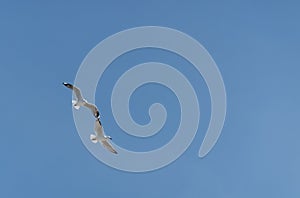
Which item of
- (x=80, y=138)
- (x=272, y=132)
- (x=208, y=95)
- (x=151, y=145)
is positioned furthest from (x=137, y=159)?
(x=272, y=132)

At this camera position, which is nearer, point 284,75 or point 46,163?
point 46,163

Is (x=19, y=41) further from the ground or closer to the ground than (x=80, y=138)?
further from the ground

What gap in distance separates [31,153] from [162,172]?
852mm

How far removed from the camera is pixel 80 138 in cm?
330

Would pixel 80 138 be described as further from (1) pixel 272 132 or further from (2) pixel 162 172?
(1) pixel 272 132

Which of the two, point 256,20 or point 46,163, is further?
point 256,20

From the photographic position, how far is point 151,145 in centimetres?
339

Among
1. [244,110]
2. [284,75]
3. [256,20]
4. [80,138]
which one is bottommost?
[80,138]

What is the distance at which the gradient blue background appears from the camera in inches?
129

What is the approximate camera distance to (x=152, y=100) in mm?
→ 3412

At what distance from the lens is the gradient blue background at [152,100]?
3279mm

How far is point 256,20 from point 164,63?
0.70 metres

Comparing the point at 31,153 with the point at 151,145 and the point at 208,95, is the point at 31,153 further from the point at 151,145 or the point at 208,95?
the point at 208,95

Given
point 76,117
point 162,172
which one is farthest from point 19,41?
point 162,172
